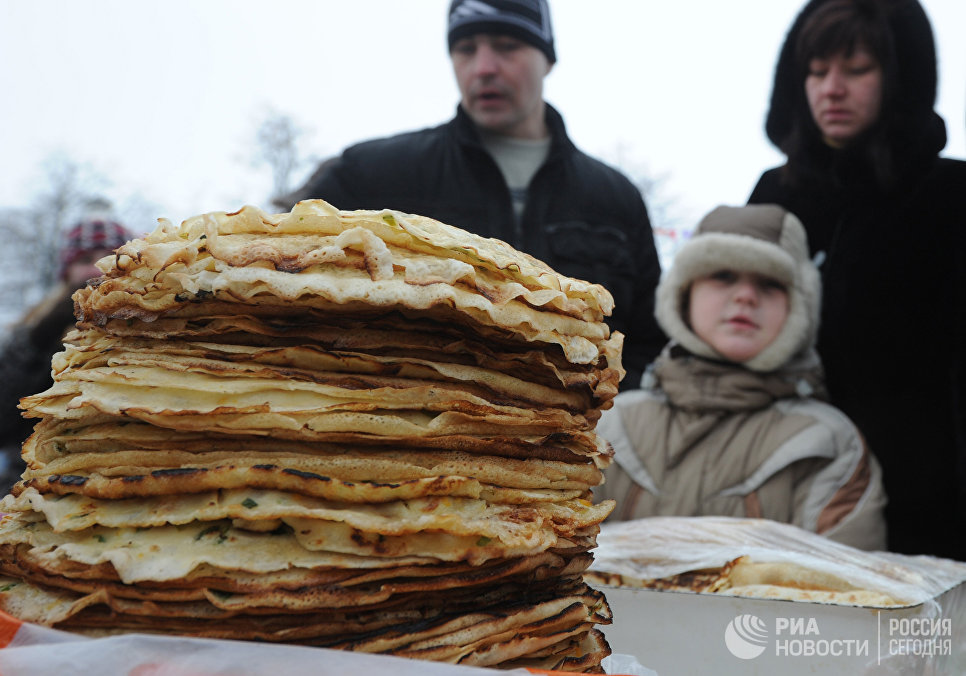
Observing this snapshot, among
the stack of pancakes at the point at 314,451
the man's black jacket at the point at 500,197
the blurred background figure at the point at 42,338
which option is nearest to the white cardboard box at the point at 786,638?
the stack of pancakes at the point at 314,451

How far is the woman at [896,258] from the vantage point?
2.39 metres

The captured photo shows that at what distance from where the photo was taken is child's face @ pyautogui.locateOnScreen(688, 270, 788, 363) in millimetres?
2436

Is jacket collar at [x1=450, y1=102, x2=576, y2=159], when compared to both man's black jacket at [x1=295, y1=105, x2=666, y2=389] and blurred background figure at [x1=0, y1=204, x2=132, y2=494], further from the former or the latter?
blurred background figure at [x1=0, y1=204, x2=132, y2=494]

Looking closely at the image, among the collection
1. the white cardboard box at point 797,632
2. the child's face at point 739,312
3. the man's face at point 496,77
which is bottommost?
the white cardboard box at point 797,632

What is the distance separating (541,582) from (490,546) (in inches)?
6.5

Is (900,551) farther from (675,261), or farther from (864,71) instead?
(864,71)

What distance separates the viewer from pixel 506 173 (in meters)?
2.90

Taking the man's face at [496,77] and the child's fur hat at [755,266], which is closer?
the child's fur hat at [755,266]

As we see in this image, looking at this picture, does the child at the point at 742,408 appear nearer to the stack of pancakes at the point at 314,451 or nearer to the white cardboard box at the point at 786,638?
the white cardboard box at the point at 786,638

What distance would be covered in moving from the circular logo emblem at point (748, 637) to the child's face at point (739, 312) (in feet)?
4.60

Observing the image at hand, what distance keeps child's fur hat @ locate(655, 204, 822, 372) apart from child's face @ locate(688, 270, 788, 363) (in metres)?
0.03

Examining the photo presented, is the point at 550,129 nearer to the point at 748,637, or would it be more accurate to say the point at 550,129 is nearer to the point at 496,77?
the point at 496,77

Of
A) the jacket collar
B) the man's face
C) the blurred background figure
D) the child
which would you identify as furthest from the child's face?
the blurred background figure

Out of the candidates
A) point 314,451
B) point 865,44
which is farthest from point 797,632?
point 865,44
